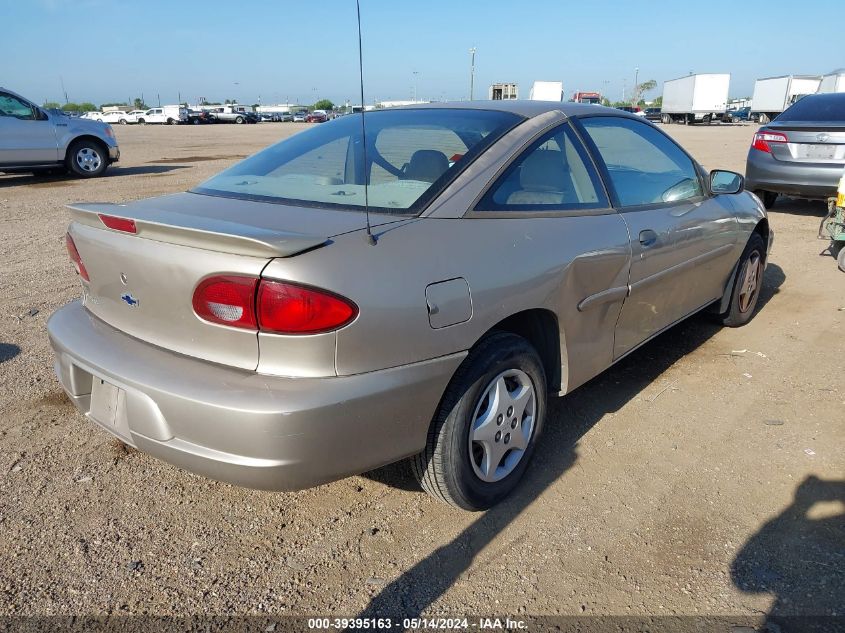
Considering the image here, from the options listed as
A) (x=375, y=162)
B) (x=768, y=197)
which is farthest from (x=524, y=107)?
(x=768, y=197)

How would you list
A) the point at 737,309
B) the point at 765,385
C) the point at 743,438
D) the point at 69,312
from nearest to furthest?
the point at 69,312 → the point at 743,438 → the point at 765,385 → the point at 737,309

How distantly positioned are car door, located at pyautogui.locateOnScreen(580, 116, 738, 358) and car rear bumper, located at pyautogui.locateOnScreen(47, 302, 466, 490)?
1.35m

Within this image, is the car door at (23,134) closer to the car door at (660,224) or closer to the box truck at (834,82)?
the car door at (660,224)

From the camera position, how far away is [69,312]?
2682 mm

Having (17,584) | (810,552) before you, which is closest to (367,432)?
(17,584)

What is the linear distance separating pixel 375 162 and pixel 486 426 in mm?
1198

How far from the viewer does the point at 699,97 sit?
48.1 m

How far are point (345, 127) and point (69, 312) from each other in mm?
1512

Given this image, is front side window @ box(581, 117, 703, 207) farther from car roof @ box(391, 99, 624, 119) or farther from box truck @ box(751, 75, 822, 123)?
box truck @ box(751, 75, 822, 123)

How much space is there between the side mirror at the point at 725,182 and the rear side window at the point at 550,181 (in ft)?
4.16

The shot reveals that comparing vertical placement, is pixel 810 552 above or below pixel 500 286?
below

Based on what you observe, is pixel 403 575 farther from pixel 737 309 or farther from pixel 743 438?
pixel 737 309

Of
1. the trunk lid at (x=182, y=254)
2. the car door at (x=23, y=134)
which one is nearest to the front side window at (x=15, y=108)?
the car door at (x=23, y=134)

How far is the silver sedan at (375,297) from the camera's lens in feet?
6.46
